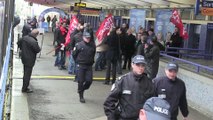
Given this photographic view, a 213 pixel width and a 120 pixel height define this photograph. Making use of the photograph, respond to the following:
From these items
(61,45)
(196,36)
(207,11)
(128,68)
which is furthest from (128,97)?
(196,36)

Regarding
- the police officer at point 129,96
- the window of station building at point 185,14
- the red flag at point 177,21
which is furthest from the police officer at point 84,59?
the window of station building at point 185,14

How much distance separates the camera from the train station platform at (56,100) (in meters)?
9.13

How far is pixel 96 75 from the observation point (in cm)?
1523

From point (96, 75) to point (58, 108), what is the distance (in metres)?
5.47

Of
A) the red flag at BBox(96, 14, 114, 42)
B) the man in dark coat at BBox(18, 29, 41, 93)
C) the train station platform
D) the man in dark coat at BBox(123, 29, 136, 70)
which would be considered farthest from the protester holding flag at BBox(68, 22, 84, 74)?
the man in dark coat at BBox(123, 29, 136, 70)

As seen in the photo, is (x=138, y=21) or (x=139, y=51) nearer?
(x=139, y=51)

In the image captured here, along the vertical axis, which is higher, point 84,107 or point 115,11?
point 115,11

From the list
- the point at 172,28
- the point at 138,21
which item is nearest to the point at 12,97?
the point at 172,28

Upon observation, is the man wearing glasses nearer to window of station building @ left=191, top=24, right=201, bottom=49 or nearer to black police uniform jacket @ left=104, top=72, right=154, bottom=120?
black police uniform jacket @ left=104, top=72, right=154, bottom=120

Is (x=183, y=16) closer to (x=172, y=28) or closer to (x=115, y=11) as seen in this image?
(x=172, y=28)

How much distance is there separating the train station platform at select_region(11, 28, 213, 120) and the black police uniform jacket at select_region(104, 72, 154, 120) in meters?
3.43

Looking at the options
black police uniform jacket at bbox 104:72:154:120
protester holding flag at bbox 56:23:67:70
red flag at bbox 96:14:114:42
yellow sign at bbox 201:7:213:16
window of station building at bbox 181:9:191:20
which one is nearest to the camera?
black police uniform jacket at bbox 104:72:154:120

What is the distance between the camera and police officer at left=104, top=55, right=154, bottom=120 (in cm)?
543

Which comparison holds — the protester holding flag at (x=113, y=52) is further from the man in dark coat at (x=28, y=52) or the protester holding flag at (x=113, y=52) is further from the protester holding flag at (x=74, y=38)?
the man in dark coat at (x=28, y=52)
